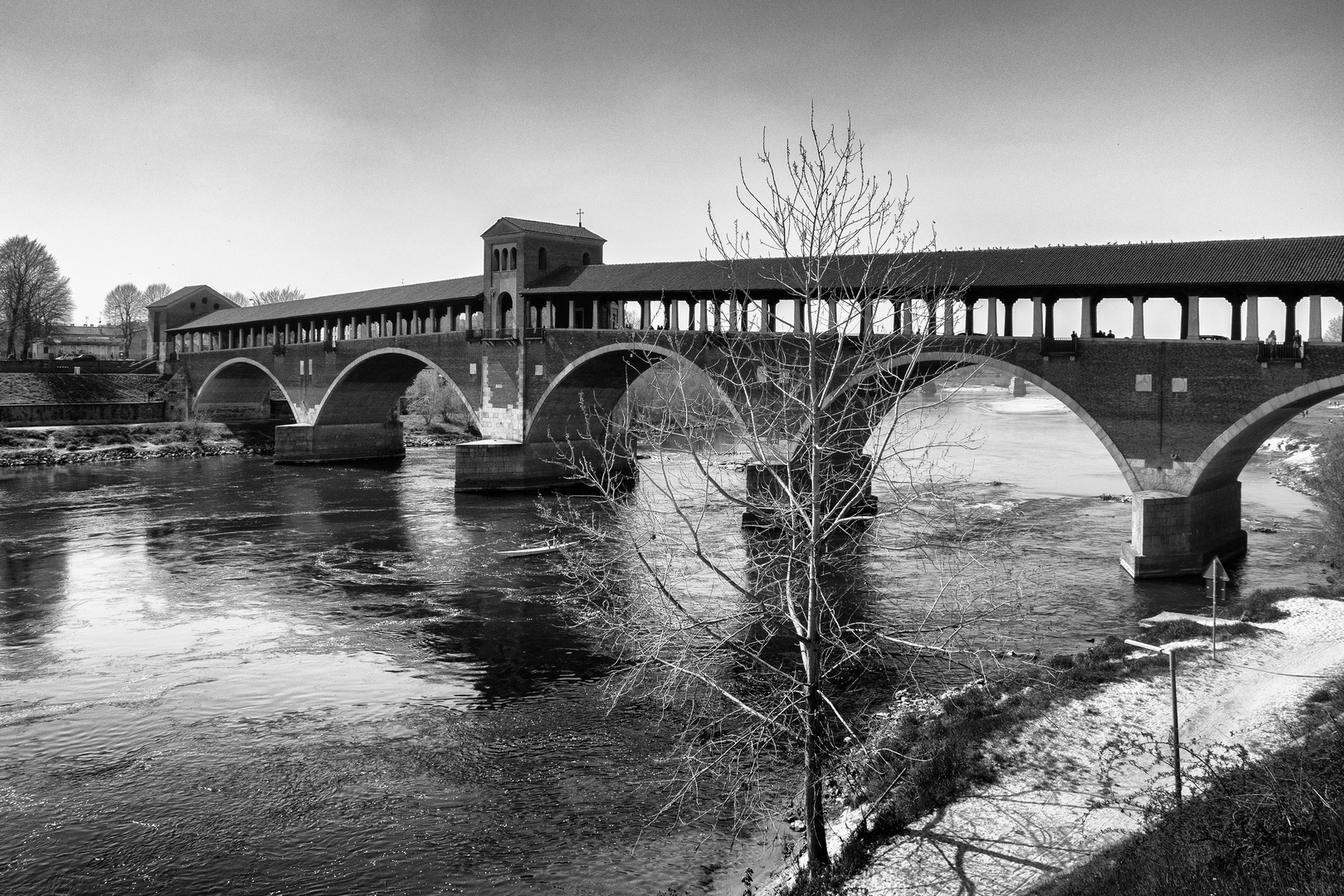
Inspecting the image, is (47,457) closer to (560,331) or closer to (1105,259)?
(560,331)

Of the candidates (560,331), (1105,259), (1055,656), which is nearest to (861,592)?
(1055,656)

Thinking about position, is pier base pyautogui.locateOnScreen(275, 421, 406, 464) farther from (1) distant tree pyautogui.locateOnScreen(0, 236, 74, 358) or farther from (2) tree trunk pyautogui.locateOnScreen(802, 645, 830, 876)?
(2) tree trunk pyautogui.locateOnScreen(802, 645, 830, 876)

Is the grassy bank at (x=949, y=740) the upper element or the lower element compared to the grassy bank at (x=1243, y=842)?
lower

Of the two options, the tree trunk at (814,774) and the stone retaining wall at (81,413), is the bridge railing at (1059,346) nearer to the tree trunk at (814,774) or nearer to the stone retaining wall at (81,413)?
the tree trunk at (814,774)

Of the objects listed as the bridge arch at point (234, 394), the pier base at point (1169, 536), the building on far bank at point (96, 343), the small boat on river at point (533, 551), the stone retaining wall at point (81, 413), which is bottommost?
the small boat on river at point (533, 551)

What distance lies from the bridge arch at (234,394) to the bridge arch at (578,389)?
27256mm

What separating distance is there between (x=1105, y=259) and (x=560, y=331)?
66.4 feet

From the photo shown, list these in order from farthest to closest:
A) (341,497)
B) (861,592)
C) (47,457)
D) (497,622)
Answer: (47,457) < (341,497) < (861,592) < (497,622)

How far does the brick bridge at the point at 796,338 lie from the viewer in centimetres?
2058

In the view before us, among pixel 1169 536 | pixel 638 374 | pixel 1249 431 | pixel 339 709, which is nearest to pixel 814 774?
pixel 339 709

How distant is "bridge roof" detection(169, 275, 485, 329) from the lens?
42.8 meters

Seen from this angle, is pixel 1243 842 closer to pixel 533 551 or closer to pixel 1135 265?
pixel 1135 265

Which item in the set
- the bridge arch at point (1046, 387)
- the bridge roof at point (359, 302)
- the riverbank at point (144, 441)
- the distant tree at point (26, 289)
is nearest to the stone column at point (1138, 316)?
the bridge arch at point (1046, 387)

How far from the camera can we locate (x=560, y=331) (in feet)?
124
